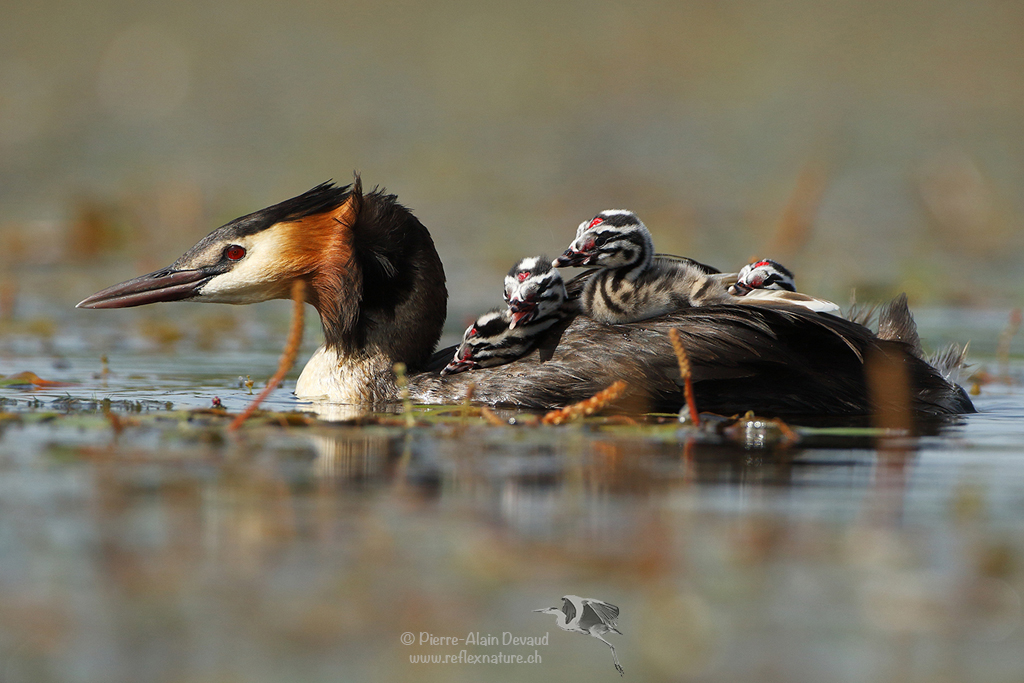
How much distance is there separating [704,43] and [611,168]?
8.15m

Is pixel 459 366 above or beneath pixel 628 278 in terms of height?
beneath

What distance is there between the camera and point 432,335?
707cm

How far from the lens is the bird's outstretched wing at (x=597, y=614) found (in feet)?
10.7

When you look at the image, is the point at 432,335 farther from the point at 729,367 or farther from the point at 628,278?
the point at 729,367

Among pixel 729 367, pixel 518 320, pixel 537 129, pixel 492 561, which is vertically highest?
pixel 537 129

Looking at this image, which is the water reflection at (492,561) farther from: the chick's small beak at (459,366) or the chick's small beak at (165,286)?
the chick's small beak at (165,286)

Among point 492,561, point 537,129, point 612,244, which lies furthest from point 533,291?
point 537,129

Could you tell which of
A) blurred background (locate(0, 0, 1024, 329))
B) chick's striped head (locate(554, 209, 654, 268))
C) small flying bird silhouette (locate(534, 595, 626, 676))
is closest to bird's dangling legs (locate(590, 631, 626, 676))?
small flying bird silhouette (locate(534, 595, 626, 676))

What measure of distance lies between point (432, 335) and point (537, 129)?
49.5 feet

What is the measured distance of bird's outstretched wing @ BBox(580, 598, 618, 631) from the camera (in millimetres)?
3252

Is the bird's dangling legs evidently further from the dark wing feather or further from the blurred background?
the blurred background

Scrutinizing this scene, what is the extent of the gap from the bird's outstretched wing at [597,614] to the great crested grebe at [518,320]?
2984mm

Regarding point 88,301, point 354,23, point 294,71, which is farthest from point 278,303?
point 354,23

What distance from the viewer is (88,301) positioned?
6.82 m
